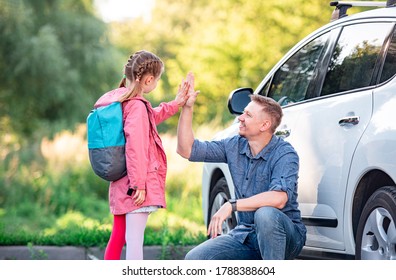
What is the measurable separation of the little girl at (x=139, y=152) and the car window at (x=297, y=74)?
1043mm

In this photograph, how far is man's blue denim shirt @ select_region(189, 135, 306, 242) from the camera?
17.6 feet

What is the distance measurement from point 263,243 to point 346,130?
0.87 m

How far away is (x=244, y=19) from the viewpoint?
31672 millimetres

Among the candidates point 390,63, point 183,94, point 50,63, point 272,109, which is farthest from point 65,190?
point 50,63

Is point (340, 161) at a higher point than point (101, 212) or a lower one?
lower

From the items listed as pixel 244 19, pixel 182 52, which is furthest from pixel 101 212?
pixel 182 52

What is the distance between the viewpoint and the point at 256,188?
18.1 ft

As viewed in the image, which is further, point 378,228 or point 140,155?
point 140,155

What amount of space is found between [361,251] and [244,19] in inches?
1057

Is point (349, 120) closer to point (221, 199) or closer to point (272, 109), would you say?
point (272, 109)

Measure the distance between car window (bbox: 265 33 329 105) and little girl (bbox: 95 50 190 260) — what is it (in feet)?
3.42
